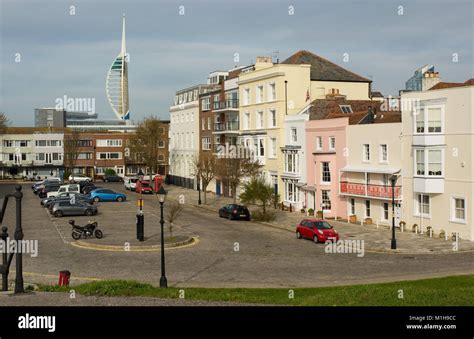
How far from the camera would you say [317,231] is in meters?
37.8

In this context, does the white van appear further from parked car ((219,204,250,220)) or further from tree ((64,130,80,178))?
tree ((64,130,80,178))

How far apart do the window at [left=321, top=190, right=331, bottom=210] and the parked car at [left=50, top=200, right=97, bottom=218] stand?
19.0 m

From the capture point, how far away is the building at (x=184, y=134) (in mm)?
82375

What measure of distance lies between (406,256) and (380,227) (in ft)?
35.8

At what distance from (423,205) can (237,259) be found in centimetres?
1661

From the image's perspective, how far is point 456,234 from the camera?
1502 inches

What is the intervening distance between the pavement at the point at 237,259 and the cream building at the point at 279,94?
46.2ft

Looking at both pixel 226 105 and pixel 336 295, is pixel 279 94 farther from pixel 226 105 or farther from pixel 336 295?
pixel 336 295

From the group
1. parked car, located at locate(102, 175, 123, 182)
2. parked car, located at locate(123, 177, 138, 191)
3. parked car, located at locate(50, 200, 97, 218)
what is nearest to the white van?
parked car, located at locate(50, 200, 97, 218)

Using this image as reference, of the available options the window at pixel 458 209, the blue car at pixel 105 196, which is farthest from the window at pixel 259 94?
the window at pixel 458 209

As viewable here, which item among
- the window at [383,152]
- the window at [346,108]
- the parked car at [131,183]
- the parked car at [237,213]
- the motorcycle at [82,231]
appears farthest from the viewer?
the parked car at [131,183]

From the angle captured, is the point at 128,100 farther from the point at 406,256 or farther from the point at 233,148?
the point at 406,256

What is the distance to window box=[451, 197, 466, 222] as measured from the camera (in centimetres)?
3869

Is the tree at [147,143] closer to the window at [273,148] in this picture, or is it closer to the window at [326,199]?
the window at [273,148]
